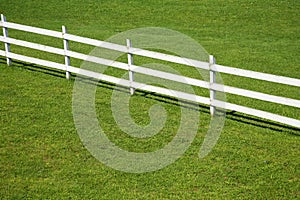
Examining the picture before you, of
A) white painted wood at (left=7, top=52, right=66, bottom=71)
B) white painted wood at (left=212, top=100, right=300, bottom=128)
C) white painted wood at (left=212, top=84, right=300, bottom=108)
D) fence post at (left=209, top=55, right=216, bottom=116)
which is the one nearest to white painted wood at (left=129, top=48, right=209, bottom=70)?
fence post at (left=209, top=55, right=216, bottom=116)

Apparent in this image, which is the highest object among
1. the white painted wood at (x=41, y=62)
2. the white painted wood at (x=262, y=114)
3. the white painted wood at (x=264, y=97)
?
the white painted wood at (x=264, y=97)

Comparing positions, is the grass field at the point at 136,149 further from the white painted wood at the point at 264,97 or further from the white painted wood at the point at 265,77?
the white painted wood at the point at 265,77

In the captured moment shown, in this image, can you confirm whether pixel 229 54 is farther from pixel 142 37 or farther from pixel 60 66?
pixel 60 66

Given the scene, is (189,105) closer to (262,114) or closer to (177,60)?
(177,60)

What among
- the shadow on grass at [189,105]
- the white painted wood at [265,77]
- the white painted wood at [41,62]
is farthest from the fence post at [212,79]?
the white painted wood at [41,62]

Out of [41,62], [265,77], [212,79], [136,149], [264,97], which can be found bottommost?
[136,149]

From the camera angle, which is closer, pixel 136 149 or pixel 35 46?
pixel 136 149

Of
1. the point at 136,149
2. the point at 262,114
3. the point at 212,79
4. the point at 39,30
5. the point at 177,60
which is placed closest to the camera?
the point at 136,149

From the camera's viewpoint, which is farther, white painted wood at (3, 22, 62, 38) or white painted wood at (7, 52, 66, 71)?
white painted wood at (7, 52, 66, 71)

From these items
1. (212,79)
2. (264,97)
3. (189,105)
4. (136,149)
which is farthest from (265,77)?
(136,149)

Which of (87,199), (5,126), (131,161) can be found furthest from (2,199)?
(5,126)

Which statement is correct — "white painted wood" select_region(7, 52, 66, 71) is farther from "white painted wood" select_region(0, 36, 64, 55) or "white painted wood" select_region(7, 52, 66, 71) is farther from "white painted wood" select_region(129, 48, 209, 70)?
"white painted wood" select_region(129, 48, 209, 70)

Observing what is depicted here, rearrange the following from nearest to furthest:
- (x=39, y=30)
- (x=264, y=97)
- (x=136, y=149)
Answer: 1. (x=136, y=149)
2. (x=264, y=97)
3. (x=39, y=30)

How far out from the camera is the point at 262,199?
7.65 m
